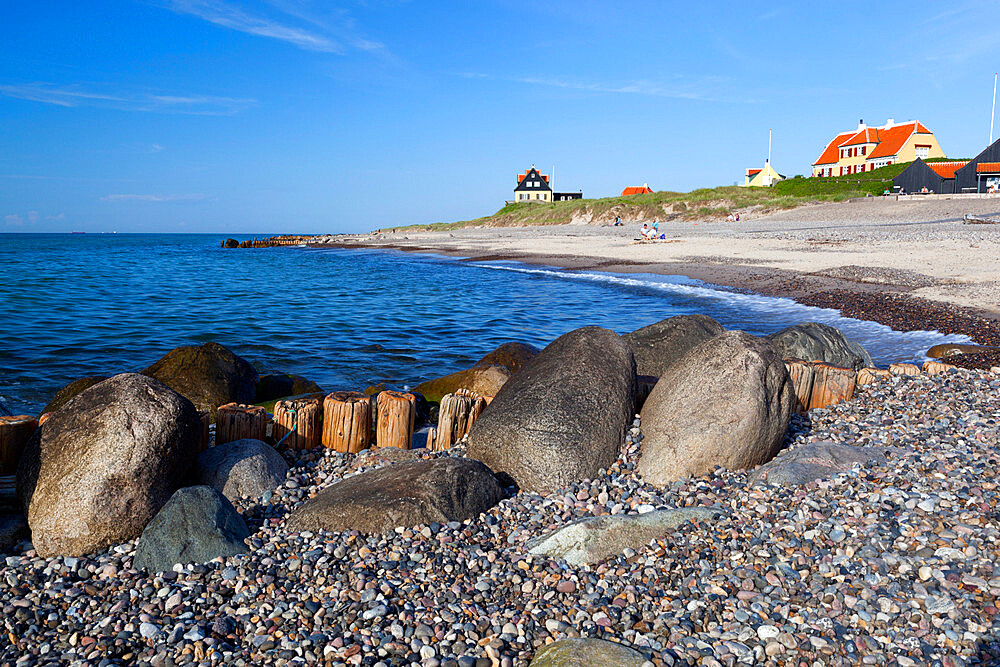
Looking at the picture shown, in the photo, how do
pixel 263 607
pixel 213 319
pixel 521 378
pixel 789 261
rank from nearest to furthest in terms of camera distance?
1. pixel 263 607
2. pixel 521 378
3. pixel 213 319
4. pixel 789 261

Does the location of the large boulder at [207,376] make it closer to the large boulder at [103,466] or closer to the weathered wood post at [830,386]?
the large boulder at [103,466]

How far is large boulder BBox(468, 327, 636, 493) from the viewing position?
18.8ft

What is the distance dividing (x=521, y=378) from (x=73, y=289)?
101 feet

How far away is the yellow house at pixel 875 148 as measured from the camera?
7231 cm

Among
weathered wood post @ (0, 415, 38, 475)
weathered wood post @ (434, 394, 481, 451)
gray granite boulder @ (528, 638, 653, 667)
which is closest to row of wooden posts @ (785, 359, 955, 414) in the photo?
weathered wood post @ (434, 394, 481, 451)

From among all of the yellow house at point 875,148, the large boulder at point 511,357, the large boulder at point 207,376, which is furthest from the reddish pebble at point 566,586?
the yellow house at point 875,148

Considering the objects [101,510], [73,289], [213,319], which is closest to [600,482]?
[101,510]

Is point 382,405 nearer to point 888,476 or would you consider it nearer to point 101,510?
point 101,510

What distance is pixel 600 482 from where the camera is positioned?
5691 millimetres

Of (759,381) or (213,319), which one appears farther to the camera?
(213,319)

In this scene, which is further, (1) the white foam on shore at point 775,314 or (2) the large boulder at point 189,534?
(1) the white foam on shore at point 775,314

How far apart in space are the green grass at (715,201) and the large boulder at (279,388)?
168 ft

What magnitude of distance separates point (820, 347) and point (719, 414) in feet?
14.0

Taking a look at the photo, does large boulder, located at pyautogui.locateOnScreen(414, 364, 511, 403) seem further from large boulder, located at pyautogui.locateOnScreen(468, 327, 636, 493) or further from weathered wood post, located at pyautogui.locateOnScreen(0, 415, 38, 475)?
weathered wood post, located at pyautogui.locateOnScreen(0, 415, 38, 475)
